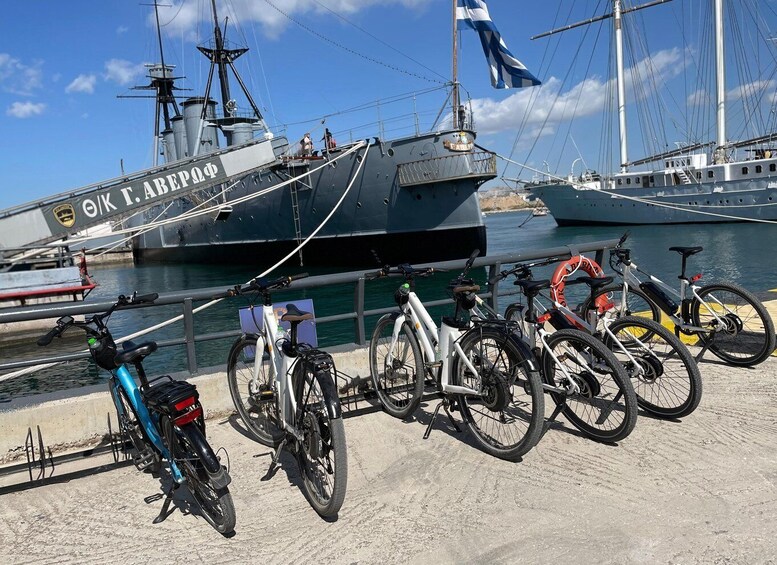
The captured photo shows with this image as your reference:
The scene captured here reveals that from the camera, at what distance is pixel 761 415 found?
13.0 ft

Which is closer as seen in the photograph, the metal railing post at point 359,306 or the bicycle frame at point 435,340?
the bicycle frame at point 435,340

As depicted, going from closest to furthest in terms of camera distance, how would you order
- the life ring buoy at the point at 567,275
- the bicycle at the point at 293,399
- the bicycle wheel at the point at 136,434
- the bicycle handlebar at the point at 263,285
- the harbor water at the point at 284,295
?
the bicycle at the point at 293,399
the bicycle wheel at the point at 136,434
the bicycle handlebar at the point at 263,285
the life ring buoy at the point at 567,275
the harbor water at the point at 284,295

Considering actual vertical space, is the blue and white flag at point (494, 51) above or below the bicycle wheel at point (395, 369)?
above

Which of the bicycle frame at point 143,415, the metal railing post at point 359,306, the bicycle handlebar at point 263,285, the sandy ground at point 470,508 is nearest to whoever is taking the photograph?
the sandy ground at point 470,508

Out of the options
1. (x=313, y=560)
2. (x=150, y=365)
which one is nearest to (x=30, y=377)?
(x=150, y=365)

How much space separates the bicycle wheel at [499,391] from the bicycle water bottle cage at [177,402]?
1710mm

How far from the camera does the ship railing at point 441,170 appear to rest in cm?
2419

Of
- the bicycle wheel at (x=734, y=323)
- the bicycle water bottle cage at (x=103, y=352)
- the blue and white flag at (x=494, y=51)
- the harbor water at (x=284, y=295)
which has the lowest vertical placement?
the harbor water at (x=284, y=295)

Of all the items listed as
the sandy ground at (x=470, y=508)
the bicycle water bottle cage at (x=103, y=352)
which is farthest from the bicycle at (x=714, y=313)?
the bicycle water bottle cage at (x=103, y=352)

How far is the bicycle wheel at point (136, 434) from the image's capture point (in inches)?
130

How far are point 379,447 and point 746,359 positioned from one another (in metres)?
3.44

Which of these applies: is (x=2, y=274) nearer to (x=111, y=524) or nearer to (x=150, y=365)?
(x=150, y=365)

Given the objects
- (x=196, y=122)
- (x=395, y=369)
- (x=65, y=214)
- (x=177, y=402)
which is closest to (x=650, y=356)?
(x=395, y=369)

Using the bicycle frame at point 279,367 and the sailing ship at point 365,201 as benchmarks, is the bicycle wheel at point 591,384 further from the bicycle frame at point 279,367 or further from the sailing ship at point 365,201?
the sailing ship at point 365,201
